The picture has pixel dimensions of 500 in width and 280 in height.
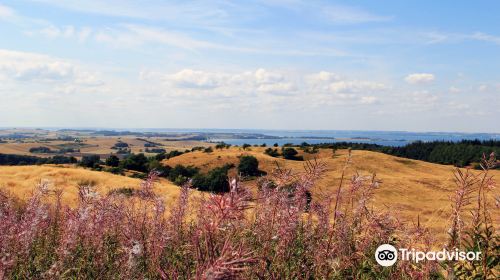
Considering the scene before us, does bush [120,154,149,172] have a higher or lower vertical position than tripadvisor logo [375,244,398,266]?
lower

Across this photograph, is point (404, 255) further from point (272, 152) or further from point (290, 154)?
point (272, 152)

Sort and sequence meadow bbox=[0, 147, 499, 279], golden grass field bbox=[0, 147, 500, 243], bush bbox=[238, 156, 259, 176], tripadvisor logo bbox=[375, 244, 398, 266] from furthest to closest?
1. bush bbox=[238, 156, 259, 176]
2. golden grass field bbox=[0, 147, 500, 243]
3. tripadvisor logo bbox=[375, 244, 398, 266]
4. meadow bbox=[0, 147, 499, 279]

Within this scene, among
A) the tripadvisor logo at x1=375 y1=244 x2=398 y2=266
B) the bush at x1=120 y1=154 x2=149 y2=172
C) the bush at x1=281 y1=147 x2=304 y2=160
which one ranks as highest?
the tripadvisor logo at x1=375 y1=244 x2=398 y2=266

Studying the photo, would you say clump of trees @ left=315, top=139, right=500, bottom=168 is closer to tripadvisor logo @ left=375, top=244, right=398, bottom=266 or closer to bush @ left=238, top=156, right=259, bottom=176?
bush @ left=238, top=156, right=259, bottom=176

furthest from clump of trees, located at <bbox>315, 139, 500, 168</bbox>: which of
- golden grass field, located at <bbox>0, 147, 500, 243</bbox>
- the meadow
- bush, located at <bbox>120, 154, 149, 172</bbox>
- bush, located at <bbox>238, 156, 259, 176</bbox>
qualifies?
the meadow

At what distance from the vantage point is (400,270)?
4.82m

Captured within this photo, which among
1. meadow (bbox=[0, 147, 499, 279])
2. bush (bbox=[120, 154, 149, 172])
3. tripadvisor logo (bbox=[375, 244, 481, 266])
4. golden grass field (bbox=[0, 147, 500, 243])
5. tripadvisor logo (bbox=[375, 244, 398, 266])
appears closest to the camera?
meadow (bbox=[0, 147, 499, 279])

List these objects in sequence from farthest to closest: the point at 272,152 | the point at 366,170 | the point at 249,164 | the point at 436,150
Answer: the point at 436,150, the point at 272,152, the point at 249,164, the point at 366,170

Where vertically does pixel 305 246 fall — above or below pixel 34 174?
above

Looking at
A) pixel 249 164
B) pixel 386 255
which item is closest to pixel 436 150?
A: pixel 249 164

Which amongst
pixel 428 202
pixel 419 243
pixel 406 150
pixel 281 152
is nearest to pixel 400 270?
pixel 419 243

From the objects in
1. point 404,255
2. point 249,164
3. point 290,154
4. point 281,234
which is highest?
point 281,234

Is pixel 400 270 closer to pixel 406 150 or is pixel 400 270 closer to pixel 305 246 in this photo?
pixel 305 246

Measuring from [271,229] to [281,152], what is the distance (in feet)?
295
